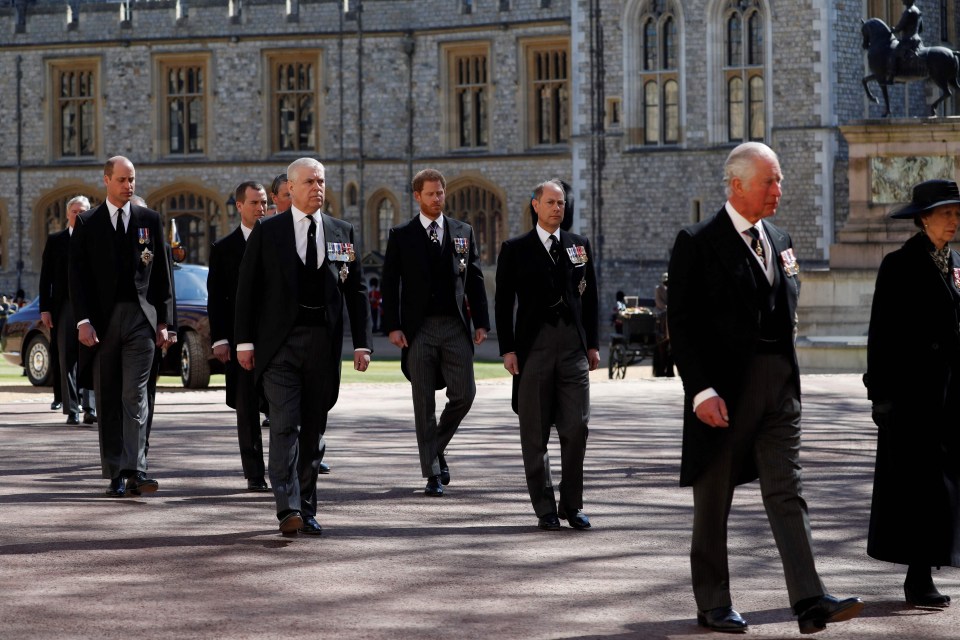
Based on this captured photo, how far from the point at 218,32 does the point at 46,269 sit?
29356mm

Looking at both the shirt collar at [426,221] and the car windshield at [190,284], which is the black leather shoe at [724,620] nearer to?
the shirt collar at [426,221]

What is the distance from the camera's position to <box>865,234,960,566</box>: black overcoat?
667 cm

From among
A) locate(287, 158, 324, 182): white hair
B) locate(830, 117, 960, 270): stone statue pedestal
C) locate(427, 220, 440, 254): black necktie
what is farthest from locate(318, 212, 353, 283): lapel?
locate(830, 117, 960, 270): stone statue pedestal

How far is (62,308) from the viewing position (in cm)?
1423

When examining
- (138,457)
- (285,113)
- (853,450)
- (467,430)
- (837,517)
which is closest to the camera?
(837,517)

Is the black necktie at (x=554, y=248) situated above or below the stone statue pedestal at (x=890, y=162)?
below

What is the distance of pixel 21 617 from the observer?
6285 mm

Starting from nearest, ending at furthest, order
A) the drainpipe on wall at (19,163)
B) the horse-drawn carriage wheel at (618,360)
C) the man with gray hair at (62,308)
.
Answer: the man with gray hair at (62,308), the horse-drawn carriage wheel at (618,360), the drainpipe on wall at (19,163)

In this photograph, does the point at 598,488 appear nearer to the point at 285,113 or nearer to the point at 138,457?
the point at 138,457

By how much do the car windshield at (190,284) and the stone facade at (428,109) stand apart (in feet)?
59.3

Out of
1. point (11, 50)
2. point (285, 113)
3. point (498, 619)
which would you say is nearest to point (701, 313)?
point (498, 619)

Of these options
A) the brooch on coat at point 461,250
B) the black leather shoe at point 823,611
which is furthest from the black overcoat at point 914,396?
the brooch on coat at point 461,250

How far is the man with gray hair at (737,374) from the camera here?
6.09 m

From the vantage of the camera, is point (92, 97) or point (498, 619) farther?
point (92, 97)
